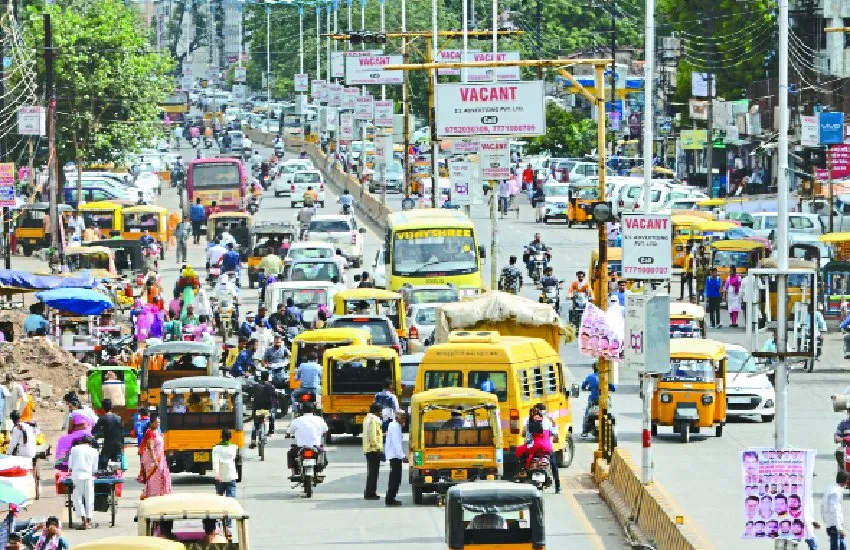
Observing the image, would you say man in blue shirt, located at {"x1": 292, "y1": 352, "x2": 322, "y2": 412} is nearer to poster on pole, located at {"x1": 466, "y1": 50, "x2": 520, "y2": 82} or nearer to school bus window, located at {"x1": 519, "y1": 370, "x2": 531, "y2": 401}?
school bus window, located at {"x1": 519, "y1": 370, "x2": 531, "y2": 401}

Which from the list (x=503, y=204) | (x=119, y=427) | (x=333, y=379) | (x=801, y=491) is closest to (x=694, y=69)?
(x=503, y=204)

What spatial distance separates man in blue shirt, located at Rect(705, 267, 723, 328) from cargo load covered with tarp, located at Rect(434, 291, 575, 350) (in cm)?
1739

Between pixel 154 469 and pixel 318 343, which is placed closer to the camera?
pixel 154 469

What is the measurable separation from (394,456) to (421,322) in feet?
54.7

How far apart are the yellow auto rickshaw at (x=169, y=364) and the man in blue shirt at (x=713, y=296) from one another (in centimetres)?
2004

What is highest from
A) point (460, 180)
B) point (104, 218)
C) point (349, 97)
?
point (349, 97)

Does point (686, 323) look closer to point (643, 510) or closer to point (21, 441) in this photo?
point (21, 441)

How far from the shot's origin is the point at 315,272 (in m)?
54.1

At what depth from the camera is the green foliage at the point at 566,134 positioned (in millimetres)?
109375

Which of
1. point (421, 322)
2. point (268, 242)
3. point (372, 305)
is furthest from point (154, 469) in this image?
point (268, 242)

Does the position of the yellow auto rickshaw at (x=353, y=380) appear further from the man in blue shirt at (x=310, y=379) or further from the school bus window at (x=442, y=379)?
the school bus window at (x=442, y=379)

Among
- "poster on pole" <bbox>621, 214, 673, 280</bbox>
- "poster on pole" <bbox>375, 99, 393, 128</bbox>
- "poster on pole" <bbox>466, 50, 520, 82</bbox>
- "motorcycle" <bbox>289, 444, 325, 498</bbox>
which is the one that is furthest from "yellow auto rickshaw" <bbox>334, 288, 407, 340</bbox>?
"poster on pole" <bbox>375, 99, 393, 128</bbox>

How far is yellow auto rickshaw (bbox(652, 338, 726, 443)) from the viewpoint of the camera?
3759 centimetres

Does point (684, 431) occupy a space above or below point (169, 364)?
below
